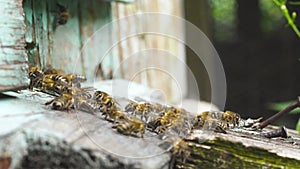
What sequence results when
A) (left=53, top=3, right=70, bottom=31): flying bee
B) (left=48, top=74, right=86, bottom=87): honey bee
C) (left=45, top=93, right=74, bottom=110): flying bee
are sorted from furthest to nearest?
(left=53, top=3, right=70, bottom=31): flying bee → (left=48, top=74, right=86, bottom=87): honey bee → (left=45, top=93, right=74, bottom=110): flying bee

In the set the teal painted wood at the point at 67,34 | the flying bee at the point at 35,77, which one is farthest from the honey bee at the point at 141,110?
the teal painted wood at the point at 67,34

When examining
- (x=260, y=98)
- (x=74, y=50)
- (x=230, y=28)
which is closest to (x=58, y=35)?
(x=74, y=50)

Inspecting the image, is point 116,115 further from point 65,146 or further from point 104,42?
point 104,42

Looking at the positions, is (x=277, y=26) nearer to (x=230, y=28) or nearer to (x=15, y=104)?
(x=230, y=28)

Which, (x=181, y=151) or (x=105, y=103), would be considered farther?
(x=105, y=103)

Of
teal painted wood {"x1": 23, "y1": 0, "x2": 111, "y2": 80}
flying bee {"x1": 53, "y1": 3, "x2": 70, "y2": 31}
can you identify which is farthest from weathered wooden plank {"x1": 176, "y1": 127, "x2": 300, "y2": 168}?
flying bee {"x1": 53, "y1": 3, "x2": 70, "y2": 31}

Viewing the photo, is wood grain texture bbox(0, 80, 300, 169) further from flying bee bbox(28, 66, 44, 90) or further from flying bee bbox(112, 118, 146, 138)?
flying bee bbox(28, 66, 44, 90)

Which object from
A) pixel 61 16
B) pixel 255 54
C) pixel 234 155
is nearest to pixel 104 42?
pixel 61 16
